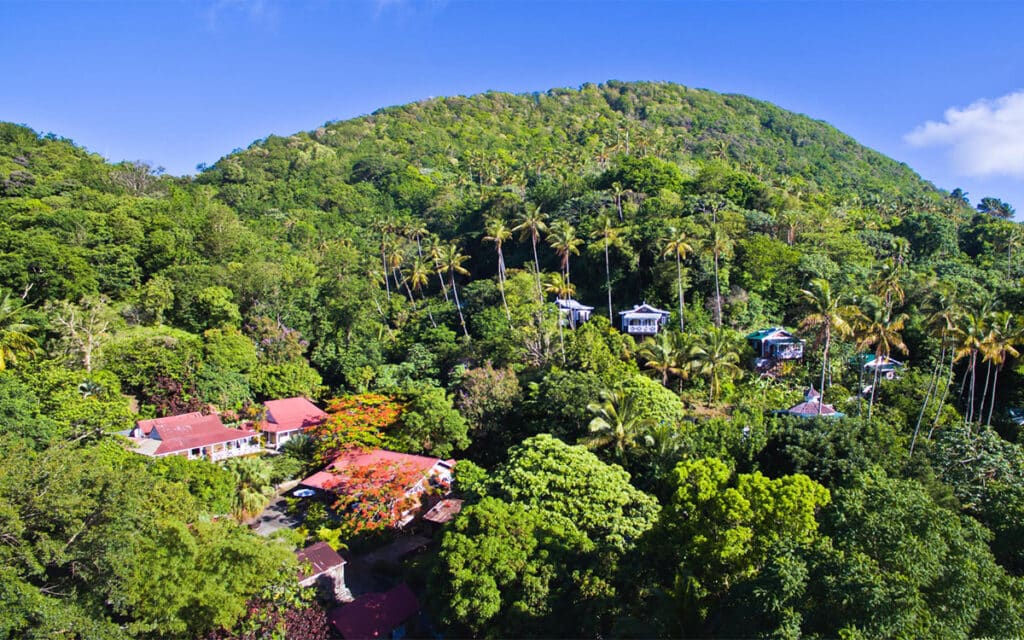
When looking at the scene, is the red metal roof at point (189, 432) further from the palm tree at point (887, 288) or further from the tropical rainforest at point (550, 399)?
the palm tree at point (887, 288)

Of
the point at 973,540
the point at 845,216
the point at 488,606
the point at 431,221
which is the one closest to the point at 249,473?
the point at 488,606

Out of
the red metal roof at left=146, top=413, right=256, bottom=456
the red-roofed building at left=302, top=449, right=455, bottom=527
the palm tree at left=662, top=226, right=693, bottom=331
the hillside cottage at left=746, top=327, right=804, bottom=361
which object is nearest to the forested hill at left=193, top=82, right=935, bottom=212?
the palm tree at left=662, top=226, right=693, bottom=331

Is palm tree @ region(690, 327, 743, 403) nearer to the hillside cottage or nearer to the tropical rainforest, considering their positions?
the tropical rainforest

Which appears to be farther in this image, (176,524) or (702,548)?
(176,524)

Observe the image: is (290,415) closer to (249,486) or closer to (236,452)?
(236,452)

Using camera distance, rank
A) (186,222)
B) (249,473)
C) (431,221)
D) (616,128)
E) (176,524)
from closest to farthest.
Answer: (176,524)
(249,473)
(186,222)
(431,221)
(616,128)

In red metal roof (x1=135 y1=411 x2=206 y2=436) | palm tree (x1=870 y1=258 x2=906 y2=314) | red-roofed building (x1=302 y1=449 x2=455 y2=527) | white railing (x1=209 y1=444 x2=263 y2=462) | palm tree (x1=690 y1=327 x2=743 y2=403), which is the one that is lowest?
white railing (x1=209 y1=444 x2=263 y2=462)

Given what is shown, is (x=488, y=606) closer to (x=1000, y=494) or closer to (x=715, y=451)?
(x=715, y=451)
